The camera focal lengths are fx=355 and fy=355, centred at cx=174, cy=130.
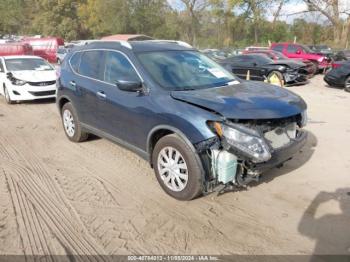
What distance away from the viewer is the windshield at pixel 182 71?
470cm

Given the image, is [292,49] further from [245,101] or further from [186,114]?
[186,114]

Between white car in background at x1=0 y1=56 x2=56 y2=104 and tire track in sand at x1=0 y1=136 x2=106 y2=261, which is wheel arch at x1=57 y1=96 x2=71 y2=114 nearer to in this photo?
tire track in sand at x1=0 y1=136 x2=106 y2=261

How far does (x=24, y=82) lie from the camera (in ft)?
33.7

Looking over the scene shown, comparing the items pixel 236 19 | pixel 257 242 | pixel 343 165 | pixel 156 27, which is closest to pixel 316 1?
pixel 236 19

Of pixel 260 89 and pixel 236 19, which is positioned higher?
pixel 236 19

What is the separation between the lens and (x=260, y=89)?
15.8ft

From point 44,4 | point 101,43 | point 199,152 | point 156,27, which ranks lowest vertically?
point 199,152

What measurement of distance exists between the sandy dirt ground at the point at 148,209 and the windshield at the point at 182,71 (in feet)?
4.66

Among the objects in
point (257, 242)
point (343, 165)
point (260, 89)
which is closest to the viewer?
point (257, 242)

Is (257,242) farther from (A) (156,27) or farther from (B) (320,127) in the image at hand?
(A) (156,27)

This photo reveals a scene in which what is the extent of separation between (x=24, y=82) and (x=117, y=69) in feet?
20.4

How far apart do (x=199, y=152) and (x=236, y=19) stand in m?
43.7

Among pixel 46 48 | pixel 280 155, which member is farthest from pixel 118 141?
pixel 46 48

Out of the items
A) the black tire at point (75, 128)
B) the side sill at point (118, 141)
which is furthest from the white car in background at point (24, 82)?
the side sill at point (118, 141)
